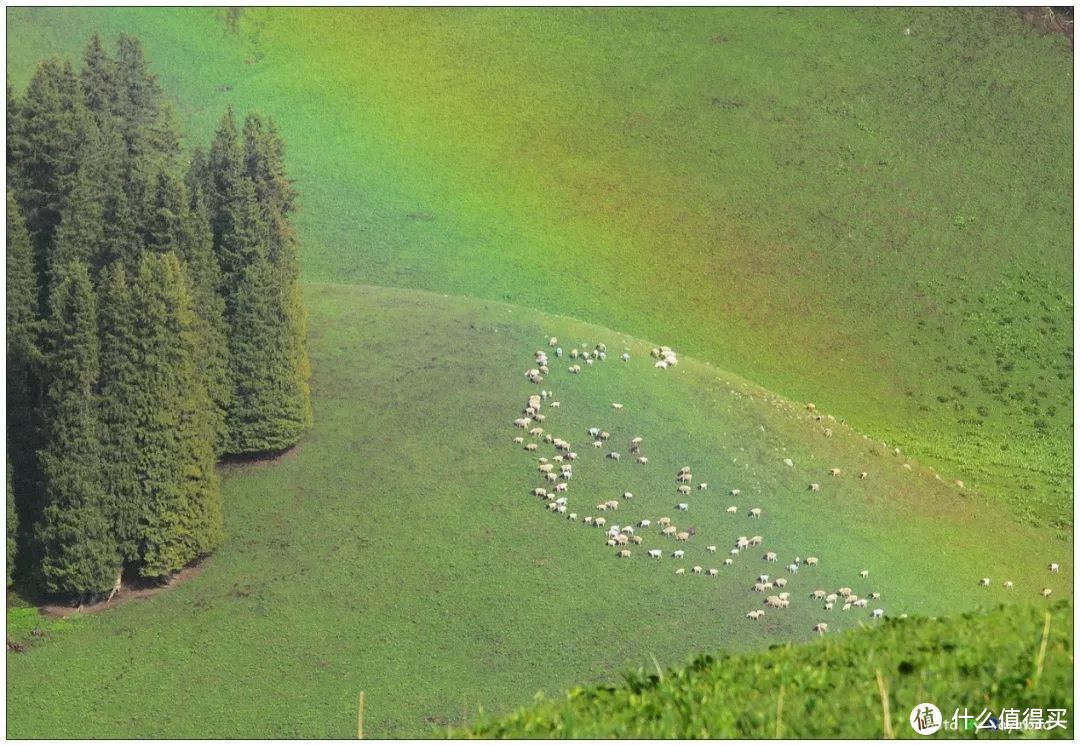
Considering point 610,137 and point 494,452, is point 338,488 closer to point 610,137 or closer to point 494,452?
point 494,452

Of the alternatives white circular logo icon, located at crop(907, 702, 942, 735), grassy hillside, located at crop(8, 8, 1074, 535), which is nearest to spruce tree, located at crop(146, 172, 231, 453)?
grassy hillside, located at crop(8, 8, 1074, 535)

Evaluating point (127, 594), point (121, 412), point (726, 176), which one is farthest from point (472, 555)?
point (726, 176)

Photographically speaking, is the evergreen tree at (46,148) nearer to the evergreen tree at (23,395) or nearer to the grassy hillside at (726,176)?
the evergreen tree at (23,395)

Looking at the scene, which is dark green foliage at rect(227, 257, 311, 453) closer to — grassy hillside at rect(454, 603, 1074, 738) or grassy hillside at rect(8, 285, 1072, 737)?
grassy hillside at rect(8, 285, 1072, 737)

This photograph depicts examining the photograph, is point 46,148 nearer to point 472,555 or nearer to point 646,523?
point 472,555

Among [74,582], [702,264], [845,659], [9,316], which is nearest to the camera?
[845,659]

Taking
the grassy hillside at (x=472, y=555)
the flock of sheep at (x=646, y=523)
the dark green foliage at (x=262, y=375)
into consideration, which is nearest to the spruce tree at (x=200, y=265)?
the dark green foliage at (x=262, y=375)

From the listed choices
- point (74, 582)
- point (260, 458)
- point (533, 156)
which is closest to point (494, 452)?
point (260, 458)
